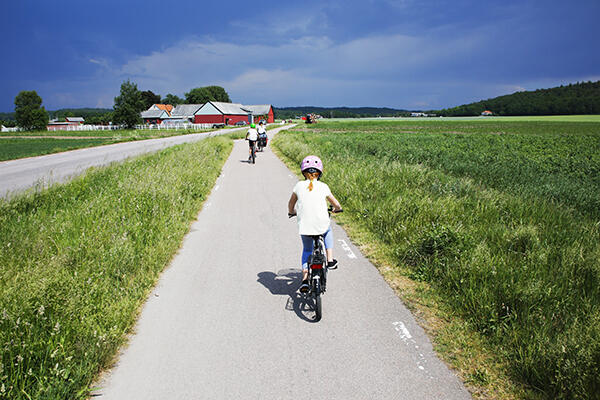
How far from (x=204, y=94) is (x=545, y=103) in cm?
11676

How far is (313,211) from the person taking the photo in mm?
4293

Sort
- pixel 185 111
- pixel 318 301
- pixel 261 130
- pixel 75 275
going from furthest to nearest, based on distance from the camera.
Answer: pixel 185 111, pixel 261 130, pixel 75 275, pixel 318 301

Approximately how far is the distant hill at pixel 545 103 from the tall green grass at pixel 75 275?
124468 millimetres

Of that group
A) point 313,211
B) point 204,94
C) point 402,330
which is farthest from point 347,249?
point 204,94

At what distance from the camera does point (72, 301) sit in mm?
3621

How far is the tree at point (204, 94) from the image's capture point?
140375mm

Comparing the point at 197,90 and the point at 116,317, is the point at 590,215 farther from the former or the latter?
the point at 197,90

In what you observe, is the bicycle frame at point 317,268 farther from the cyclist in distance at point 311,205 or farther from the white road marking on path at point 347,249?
the white road marking on path at point 347,249

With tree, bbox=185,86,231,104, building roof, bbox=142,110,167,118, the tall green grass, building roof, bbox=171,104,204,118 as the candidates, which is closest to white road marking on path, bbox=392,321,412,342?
the tall green grass

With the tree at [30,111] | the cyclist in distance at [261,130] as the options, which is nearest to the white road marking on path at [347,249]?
the cyclist in distance at [261,130]

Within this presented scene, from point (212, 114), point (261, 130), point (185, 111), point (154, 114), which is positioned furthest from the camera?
point (154, 114)

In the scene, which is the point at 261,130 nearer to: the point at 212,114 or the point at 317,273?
the point at 317,273

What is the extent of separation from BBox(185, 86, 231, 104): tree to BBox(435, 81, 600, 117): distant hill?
93.2 metres

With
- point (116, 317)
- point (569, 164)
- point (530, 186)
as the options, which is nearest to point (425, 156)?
point (569, 164)
